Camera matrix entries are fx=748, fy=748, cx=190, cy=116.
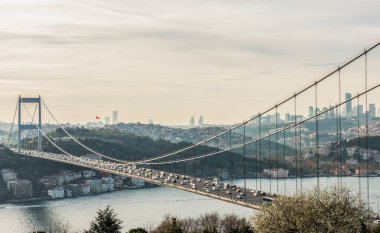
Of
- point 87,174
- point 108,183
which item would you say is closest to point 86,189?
point 108,183

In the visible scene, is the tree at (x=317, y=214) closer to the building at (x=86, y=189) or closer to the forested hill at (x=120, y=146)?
the building at (x=86, y=189)

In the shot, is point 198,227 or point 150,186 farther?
point 150,186

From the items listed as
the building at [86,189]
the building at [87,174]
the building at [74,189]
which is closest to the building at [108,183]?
the building at [87,174]

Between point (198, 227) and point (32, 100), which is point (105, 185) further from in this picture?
point (198, 227)

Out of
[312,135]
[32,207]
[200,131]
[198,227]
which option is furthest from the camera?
[312,135]

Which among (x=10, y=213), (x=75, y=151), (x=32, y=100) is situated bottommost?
(x=10, y=213)

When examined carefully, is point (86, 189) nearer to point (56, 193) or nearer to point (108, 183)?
point (108, 183)

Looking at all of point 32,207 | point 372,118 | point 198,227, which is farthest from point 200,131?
point 198,227

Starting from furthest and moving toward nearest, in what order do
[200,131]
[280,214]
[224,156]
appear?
[200,131], [224,156], [280,214]
